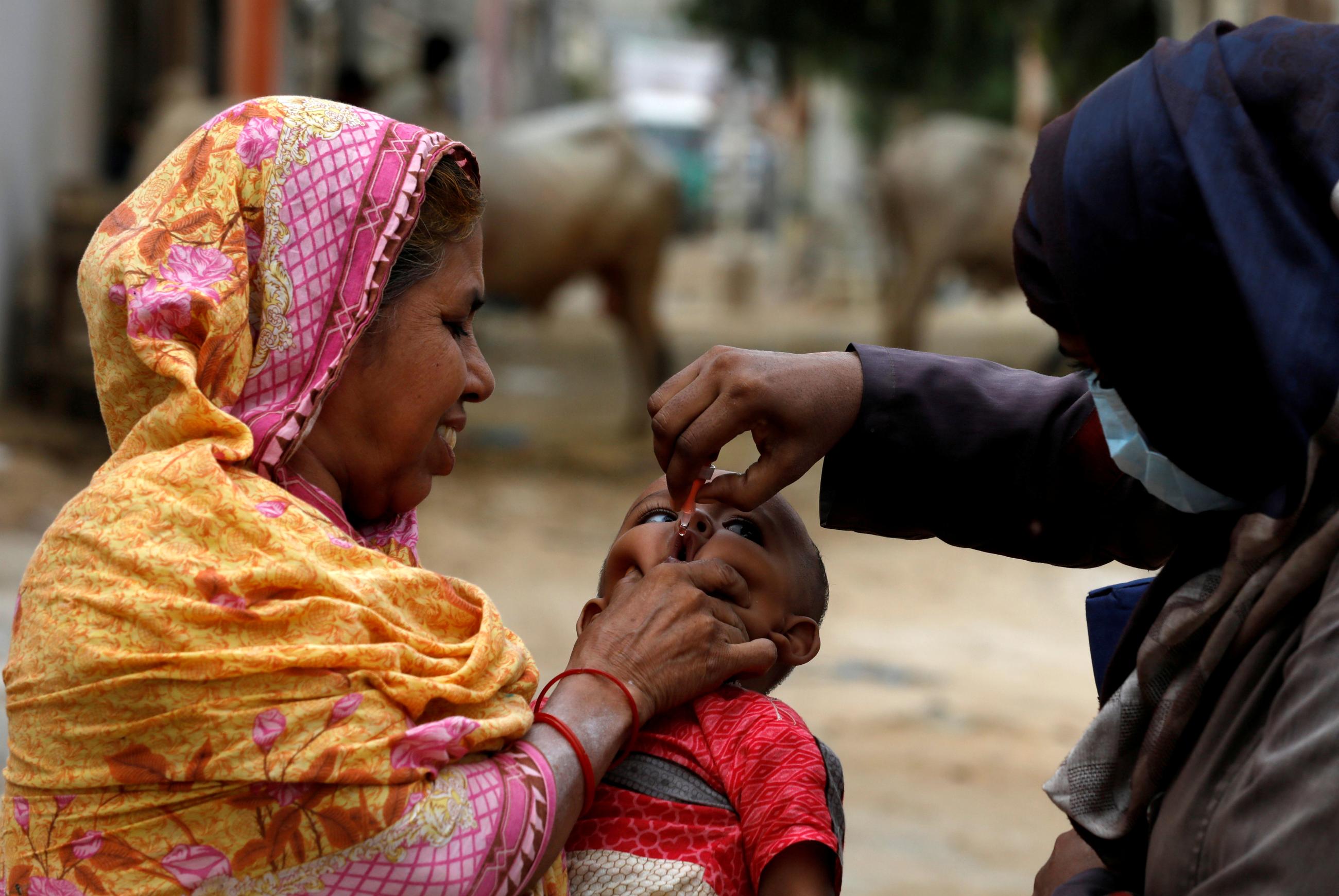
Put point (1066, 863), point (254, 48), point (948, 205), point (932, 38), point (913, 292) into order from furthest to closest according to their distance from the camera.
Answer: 1. point (932, 38)
2. point (913, 292)
3. point (948, 205)
4. point (254, 48)
5. point (1066, 863)

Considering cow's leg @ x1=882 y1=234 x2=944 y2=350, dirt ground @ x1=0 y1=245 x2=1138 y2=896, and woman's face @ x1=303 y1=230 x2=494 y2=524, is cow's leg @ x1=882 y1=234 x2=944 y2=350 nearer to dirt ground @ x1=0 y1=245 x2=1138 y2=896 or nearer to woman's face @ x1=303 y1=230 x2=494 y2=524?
dirt ground @ x1=0 y1=245 x2=1138 y2=896

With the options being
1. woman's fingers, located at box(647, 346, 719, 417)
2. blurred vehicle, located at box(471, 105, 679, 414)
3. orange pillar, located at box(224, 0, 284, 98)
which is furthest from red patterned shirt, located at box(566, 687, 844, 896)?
orange pillar, located at box(224, 0, 284, 98)

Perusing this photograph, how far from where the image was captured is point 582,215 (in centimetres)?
1209

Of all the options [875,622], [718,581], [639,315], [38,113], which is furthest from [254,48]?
[718,581]

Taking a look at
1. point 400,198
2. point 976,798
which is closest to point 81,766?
point 400,198

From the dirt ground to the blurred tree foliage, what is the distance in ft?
27.7

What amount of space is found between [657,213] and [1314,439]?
36.5 ft

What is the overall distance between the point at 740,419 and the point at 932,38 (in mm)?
19452

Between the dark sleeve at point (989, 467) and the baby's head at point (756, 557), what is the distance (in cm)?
10

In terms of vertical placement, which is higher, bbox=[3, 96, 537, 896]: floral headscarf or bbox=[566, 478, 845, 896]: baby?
bbox=[3, 96, 537, 896]: floral headscarf

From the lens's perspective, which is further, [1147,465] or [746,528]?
[746,528]

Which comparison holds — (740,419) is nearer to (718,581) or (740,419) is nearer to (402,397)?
(718,581)

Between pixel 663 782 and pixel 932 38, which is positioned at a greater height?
pixel 663 782

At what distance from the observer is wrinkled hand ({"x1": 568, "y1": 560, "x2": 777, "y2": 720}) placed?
198 centimetres
